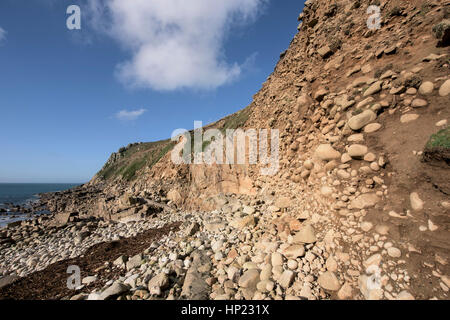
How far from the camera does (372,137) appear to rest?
12.8ft

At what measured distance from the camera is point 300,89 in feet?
24.5

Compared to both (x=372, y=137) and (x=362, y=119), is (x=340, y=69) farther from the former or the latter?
(x=372, y=137)

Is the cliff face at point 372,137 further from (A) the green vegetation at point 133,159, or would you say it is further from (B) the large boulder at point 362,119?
(A) the green vegetation at point 133,159

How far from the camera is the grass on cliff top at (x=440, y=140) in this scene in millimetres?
2844

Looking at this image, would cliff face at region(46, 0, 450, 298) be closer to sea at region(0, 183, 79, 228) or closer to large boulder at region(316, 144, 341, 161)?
large boulder at region(316, 144, 341, 161)

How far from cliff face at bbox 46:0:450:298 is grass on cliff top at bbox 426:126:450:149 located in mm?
12

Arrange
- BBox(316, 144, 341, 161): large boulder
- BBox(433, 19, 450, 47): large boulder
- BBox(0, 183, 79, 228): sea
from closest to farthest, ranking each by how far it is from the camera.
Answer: BBox(433, 19, 450, 47): large boulder < BBox(316, 144, 341, 161): large boulder < BBox(0, 183, 79, 228): sea

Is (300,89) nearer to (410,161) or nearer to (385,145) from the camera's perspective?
(385,145)

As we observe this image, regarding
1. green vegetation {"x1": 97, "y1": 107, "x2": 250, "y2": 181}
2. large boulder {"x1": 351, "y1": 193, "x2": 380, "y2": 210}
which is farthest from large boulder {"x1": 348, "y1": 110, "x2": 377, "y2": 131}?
green vegetation {"x1": 97, "y1": 107, "x2": 250, "y2": 181}

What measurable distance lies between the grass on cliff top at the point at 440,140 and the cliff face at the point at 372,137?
0.5 inches

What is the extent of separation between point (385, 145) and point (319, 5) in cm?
740

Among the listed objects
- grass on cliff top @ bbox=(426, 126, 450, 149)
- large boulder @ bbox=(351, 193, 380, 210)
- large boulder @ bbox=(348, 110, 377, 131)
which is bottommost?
large boulder @ bbox=(351, 193, 380, 210)

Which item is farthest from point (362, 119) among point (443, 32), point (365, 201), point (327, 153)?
point (443, 32)

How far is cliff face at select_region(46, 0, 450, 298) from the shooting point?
2881mm
